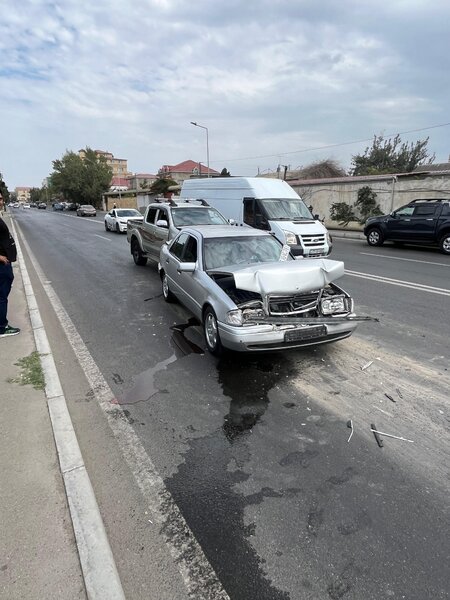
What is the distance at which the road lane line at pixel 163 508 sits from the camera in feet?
7.07

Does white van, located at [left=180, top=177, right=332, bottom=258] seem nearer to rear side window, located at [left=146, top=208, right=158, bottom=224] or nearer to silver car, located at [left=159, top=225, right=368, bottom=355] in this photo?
rear side window, located at [left=146, top=208, right=158, bottom=224]

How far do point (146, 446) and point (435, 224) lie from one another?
15108 millimetres

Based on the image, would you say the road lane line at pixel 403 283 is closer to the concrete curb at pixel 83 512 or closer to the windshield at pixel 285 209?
the windshield at pixel 285 209

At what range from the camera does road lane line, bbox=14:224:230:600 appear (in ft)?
7.07

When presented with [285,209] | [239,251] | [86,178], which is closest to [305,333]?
[239,251]

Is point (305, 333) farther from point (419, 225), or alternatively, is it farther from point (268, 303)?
point (419, 225)

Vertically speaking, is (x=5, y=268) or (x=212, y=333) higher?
(x=5, y=268)

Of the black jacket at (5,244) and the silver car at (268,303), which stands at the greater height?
the black jacket at (5,244)

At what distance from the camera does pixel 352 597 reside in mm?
2064

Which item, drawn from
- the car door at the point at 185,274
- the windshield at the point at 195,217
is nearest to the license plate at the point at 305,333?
the car door at the point at 185,274

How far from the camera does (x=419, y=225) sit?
1569cm

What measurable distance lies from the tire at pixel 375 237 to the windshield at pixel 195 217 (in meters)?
9.65

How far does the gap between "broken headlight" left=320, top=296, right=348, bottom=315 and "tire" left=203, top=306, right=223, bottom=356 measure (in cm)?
130

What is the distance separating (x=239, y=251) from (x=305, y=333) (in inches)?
81.6
